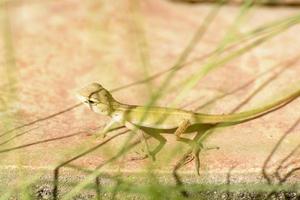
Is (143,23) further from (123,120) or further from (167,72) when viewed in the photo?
(123,120)

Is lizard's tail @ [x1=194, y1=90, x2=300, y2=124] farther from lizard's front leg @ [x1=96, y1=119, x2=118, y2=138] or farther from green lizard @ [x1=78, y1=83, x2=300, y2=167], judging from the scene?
lizard's front leg @ [x1=96, y1=119, x2=118, y2=138]

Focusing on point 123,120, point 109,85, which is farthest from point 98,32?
point 123,120

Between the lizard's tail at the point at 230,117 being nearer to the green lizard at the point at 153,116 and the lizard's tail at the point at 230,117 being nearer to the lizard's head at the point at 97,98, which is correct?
the green lizard at the point at 153,116

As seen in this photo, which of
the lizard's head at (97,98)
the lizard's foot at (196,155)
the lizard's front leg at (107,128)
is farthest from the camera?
the lizard's head at (97,98)

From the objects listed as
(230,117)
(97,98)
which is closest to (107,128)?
(97,98)

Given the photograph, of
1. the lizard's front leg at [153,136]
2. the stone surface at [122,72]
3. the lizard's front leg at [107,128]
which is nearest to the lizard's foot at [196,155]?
the stone surface at [122,72]

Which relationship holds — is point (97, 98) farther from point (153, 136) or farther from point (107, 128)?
point (153, 136)

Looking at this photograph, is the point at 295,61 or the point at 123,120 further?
the point at 295,61

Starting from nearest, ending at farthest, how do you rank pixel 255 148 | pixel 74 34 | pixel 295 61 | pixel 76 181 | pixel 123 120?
pixel 76 181, pixel 255 148, pixel 123 120, pixel 295 61, pixel 74 34
